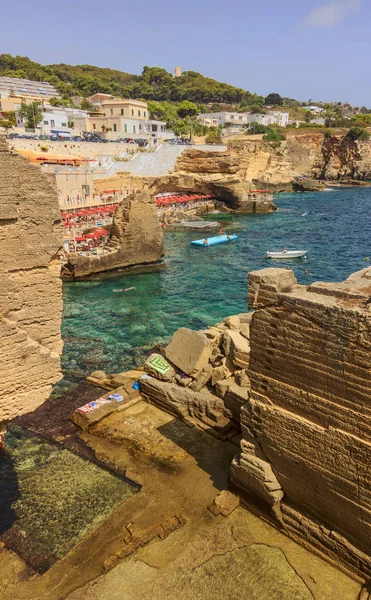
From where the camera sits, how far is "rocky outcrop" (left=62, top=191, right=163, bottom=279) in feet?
87.1

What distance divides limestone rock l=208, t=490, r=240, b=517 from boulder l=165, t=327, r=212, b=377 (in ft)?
12.7

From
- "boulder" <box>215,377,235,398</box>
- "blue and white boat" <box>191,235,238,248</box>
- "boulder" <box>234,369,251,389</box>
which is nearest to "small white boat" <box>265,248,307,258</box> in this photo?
"blue and white boat" <box>191,235,238,248</box>

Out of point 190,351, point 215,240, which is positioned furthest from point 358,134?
point 190,351

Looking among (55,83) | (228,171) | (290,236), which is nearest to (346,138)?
(228,171)

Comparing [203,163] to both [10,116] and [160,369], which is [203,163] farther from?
[160,369]

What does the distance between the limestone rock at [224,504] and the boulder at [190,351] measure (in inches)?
152

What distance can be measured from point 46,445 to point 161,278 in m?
17.9

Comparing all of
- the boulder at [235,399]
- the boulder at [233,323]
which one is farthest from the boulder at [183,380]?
the boulder at [233,323]

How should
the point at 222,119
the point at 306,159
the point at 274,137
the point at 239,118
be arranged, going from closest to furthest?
the point at 274,137 → the point at 306,159 → the point at 222,119 → the point at 239,118

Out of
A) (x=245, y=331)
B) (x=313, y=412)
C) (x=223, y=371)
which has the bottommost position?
(x=223, y=371)

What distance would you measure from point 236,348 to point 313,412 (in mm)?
4337

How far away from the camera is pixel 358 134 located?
269 feet

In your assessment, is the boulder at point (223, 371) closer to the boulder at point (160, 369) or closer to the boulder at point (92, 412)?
the boulder at point (160, 369)

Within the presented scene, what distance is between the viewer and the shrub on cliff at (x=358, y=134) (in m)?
81.7
